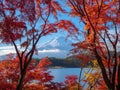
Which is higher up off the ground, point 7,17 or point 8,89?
point 7,17

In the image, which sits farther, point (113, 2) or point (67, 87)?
point (67, 87)

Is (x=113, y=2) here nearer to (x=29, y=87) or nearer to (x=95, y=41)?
(x=95, y=41)

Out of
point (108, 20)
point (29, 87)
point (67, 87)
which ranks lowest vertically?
point (67, 87)

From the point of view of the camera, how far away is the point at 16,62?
2414cm

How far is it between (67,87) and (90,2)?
1580 cm

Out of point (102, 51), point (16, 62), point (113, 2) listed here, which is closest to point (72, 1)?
point (113, 2)

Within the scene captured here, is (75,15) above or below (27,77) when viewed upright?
above

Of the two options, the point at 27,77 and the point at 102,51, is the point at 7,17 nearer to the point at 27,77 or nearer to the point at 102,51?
the point at 102,51

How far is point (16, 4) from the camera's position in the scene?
1591cm

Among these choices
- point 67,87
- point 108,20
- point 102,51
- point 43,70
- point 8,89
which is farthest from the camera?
point 67,87

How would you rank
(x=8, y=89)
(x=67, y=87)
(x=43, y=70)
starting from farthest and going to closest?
1. (x=67, y=87)
2. (x=43, y=70)
3. (x=8, y=89)

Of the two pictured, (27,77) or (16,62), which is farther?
(16,62)

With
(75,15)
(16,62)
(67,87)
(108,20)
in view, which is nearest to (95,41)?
(108,20)

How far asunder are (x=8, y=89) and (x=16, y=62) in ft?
11.6
